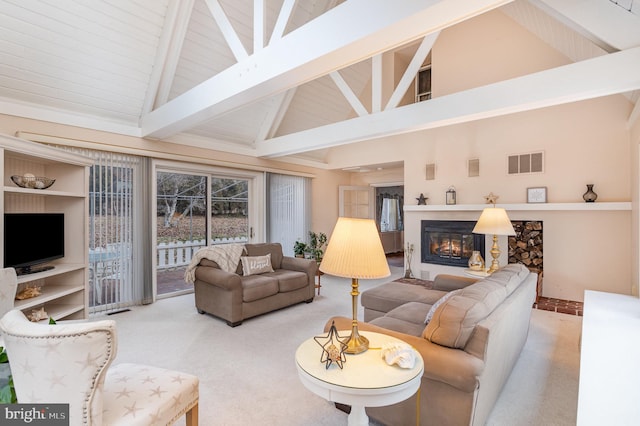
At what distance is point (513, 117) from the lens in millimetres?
4797

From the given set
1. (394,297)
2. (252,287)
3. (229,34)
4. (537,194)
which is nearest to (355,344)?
(394,297)

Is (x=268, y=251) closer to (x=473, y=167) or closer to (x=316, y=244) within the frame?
(x=316, y=244)

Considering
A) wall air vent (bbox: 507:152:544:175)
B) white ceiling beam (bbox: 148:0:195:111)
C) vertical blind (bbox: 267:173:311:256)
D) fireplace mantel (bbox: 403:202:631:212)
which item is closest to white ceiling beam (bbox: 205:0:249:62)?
white ceiling beam (bbox: 148:0:195:111)

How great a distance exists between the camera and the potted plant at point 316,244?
230 inches

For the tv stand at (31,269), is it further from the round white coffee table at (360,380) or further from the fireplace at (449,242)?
the fireplace at (449,242)

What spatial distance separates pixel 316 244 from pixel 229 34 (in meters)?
4.32

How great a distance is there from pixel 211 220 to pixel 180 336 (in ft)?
7.61

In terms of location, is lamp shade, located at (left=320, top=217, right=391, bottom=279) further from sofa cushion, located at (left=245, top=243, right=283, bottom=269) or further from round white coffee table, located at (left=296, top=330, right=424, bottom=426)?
sofa cushion, located at (left=245, top=243, right=283, bottom=269)

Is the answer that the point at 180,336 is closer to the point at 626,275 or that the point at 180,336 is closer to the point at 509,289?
the point at 509,289

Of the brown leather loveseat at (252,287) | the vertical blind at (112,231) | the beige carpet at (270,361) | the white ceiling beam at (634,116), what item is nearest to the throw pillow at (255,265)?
the brown leather loveseat at (252,287)

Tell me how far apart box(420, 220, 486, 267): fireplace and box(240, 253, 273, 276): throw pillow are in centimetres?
305

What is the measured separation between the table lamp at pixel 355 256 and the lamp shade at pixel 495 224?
2194mm

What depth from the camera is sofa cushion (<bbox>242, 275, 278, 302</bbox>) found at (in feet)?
11.6

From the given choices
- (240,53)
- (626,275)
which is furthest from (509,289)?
(626,275)
